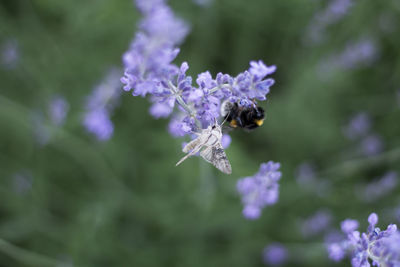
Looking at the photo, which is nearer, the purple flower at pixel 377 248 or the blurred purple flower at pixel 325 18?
the purple flower at pixel 377 248

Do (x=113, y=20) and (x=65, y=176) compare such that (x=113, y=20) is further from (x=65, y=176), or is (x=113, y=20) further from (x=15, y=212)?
(x=15, y=212)

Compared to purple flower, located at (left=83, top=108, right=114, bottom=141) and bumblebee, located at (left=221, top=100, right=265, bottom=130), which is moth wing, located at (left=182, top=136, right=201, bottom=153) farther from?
purple flower, located at (left=83, top=108, right=114, bottom=141)

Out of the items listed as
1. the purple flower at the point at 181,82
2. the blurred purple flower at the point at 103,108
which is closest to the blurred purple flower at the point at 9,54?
the blurred purple flower at the point at 103,108

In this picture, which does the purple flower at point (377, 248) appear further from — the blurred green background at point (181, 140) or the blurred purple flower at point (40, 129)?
the blurred purple flower at point (40, 129)

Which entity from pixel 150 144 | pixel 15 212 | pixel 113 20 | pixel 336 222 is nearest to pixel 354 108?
pixel 336 222

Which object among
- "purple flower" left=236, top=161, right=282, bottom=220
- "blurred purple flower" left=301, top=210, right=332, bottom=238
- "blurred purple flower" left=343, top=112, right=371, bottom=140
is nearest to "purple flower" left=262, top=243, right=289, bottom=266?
"blurred purple flower" left=301, top=210, right=332, bottom=238

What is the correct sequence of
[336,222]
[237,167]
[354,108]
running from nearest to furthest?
[237,167] → [336,222] → [354,108]

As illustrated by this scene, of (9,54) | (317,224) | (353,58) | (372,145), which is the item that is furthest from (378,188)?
(9,54)
